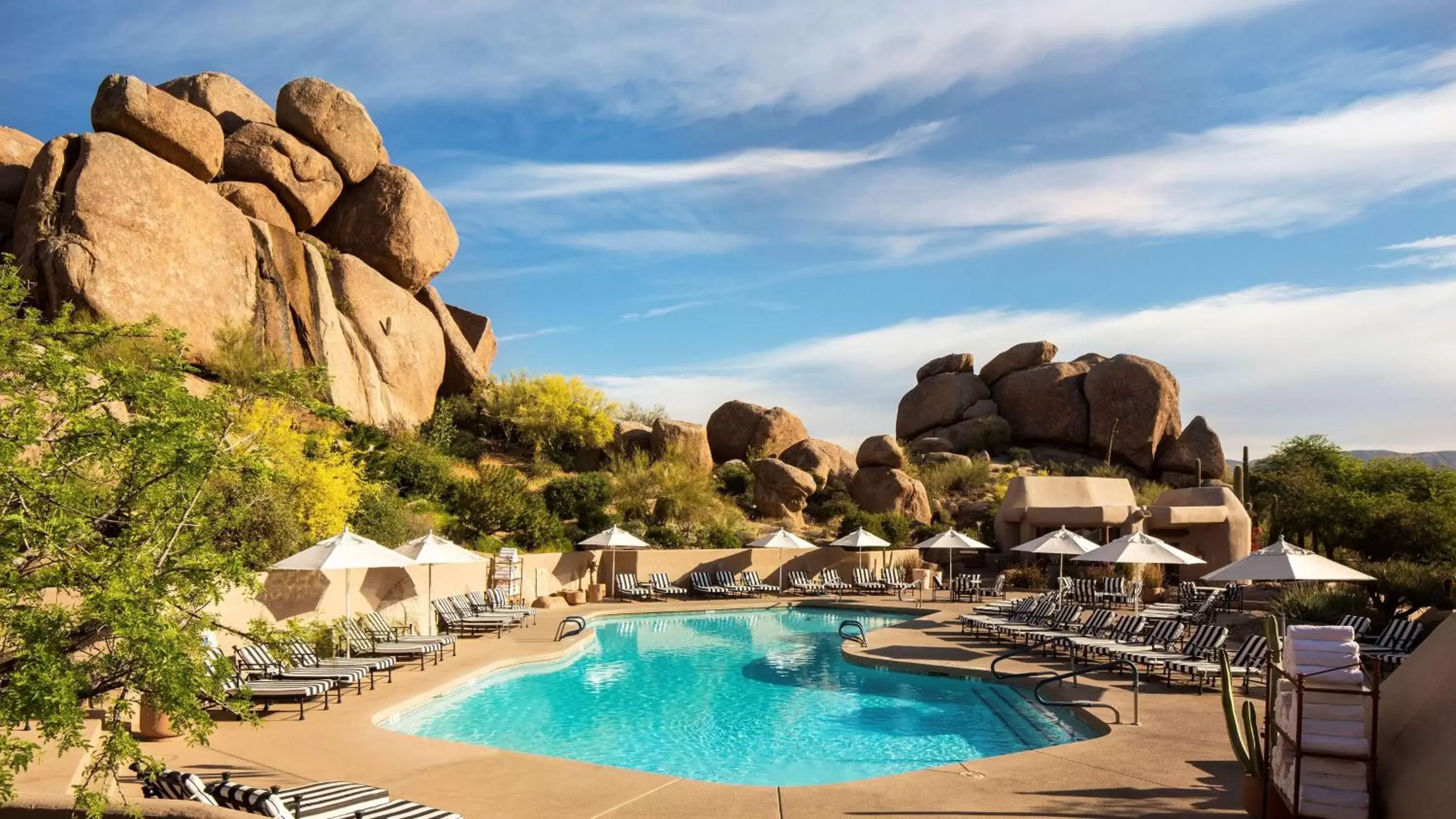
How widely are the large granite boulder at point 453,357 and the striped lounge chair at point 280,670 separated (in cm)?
2580

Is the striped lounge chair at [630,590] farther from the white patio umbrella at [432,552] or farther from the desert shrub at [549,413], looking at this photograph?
the desert shrub at [549,413]

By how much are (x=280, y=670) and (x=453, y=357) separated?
26.8 meters

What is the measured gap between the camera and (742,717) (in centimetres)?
1362

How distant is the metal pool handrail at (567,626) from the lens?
18.3 m

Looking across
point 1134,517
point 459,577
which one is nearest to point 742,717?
point 459,577

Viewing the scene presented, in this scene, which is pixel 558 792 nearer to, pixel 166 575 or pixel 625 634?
pixel 166 575

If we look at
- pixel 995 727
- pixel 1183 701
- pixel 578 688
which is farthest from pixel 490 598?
pixel 1183 701

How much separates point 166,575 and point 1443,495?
2923 cm

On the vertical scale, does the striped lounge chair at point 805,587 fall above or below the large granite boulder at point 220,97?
below

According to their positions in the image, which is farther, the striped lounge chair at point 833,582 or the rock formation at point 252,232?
the striped lounge chair at point 833,582

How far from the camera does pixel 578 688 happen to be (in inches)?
604

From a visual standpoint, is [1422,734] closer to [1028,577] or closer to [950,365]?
[1028,577]

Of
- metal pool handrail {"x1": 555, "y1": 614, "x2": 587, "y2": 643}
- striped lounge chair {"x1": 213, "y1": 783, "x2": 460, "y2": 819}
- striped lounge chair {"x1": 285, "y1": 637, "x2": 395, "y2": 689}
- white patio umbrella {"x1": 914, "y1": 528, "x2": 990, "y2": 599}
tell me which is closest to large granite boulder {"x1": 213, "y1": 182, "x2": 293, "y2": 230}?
metal pool handrail {"x1": 555, "y1": 614, "x2": 587, "y2": 643}

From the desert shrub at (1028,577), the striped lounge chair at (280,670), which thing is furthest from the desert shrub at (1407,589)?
the striped lounge chair at (280,670)
